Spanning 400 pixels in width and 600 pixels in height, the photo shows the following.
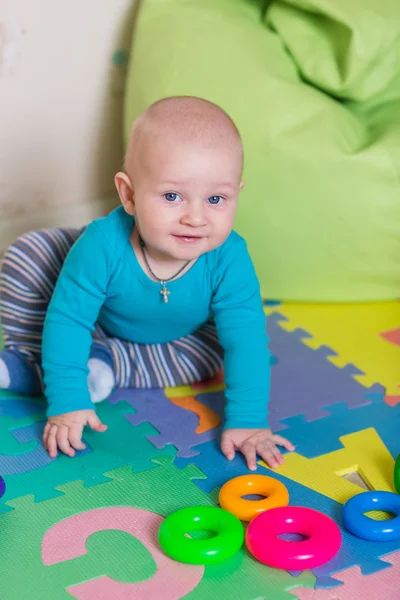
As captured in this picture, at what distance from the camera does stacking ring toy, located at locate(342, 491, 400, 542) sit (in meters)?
1.02

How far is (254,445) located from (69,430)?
0.26m

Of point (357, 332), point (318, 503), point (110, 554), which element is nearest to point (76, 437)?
point (110, 554)

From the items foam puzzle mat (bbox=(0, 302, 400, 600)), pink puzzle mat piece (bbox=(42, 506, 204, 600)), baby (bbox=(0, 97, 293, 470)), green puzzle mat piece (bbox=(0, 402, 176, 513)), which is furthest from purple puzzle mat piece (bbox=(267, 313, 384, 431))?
pink puzzle mat piece (bbox=(42, 506, 204, 600))

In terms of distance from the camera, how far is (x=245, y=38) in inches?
64.8

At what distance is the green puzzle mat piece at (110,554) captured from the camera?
951 millimetres

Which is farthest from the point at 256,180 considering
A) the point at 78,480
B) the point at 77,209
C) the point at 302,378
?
the point at 78,480

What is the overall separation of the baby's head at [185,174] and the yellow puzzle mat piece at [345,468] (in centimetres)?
33

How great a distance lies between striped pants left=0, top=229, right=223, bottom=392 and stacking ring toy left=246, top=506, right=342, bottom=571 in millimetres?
408

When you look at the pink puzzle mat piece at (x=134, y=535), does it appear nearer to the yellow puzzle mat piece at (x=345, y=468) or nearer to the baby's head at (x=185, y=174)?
the yellow puzzle mat piece at (x=345, y=468)

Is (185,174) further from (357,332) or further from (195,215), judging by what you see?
(357,332)

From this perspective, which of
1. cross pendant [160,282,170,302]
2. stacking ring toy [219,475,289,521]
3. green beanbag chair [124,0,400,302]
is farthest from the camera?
green beanbag chair [124,0,400,302]

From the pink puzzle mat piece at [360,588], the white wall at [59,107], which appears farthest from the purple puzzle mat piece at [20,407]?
the white wall at [59,107]

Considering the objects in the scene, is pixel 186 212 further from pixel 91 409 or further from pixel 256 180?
pixel 256 180

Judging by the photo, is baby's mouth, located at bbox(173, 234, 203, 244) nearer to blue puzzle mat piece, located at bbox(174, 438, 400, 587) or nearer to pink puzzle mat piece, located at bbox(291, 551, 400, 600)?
blue puzzle mat piece, located at bbox(174, 438, 400, 587)
